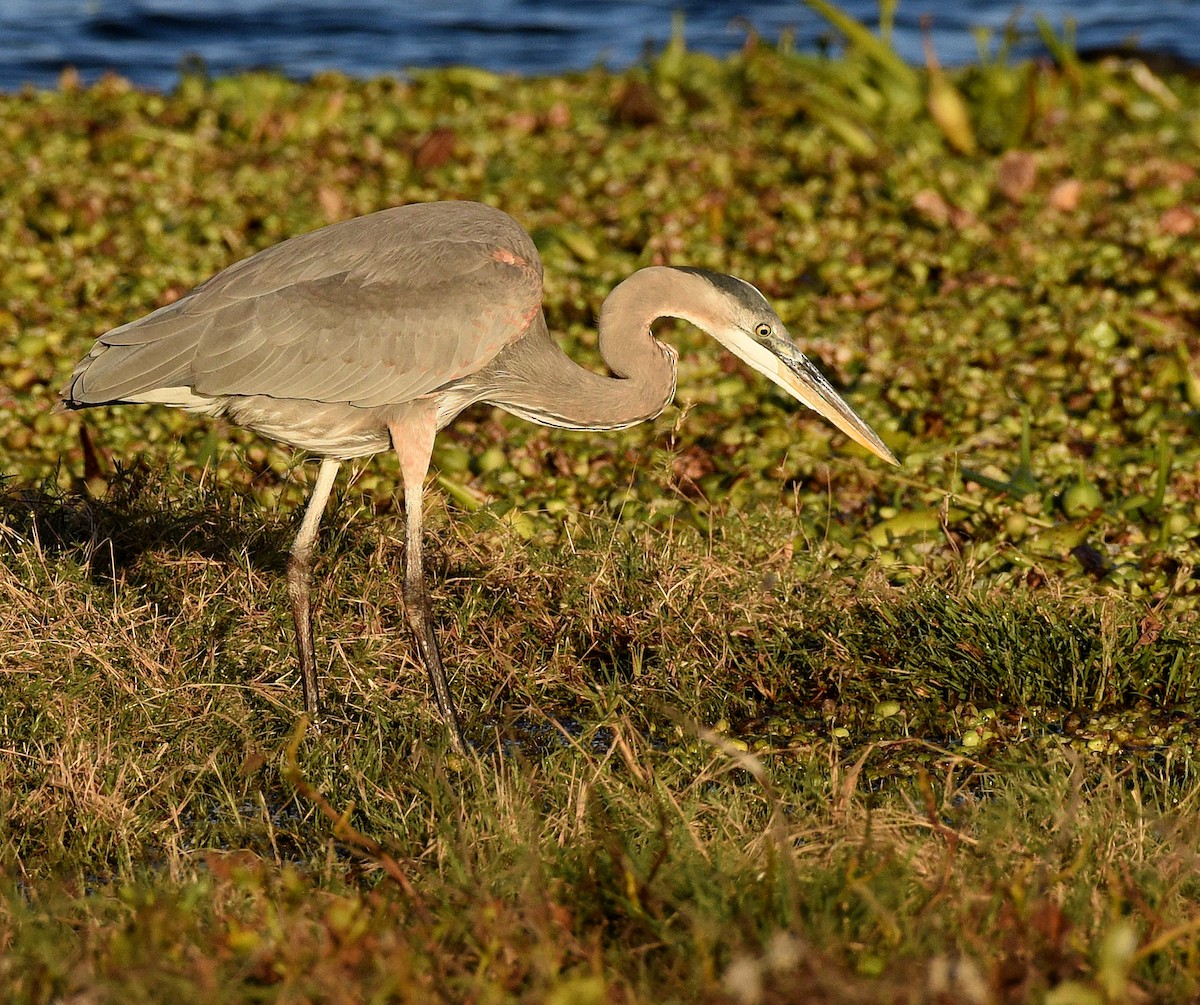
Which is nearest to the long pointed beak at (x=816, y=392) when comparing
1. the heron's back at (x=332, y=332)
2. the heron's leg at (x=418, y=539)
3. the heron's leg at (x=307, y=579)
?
the heron's back at (x=332, y=332)

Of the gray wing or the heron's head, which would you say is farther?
the heron's head

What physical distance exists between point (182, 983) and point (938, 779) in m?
2.17

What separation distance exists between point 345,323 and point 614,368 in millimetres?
786

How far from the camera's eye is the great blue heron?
173 inches

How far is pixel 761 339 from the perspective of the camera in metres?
4.59

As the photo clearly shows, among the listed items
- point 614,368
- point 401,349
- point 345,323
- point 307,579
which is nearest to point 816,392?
point 614,368

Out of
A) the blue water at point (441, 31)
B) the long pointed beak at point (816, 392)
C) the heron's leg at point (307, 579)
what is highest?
the blue water at point (441, 31)

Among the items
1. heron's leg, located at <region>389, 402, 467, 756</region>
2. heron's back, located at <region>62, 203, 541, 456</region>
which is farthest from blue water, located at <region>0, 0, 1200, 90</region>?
heron's leg, located at <region>389, 402, 467, 756</region>

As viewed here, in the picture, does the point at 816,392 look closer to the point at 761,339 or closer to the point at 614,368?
the point at 761,339

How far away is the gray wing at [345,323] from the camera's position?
4367 millimetres

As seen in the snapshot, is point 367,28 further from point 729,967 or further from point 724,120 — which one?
point 729,967

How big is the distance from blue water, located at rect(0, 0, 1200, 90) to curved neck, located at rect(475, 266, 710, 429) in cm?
922

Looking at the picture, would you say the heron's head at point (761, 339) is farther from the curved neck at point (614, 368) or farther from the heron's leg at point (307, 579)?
the heron's leg at point (307, 579)

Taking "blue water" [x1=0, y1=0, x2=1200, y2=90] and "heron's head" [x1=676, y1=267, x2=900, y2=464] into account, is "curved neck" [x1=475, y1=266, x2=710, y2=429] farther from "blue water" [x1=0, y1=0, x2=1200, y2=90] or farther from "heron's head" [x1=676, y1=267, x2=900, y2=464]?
"blue water" [x1=0, y1=0, x2=1200, y2=90]
